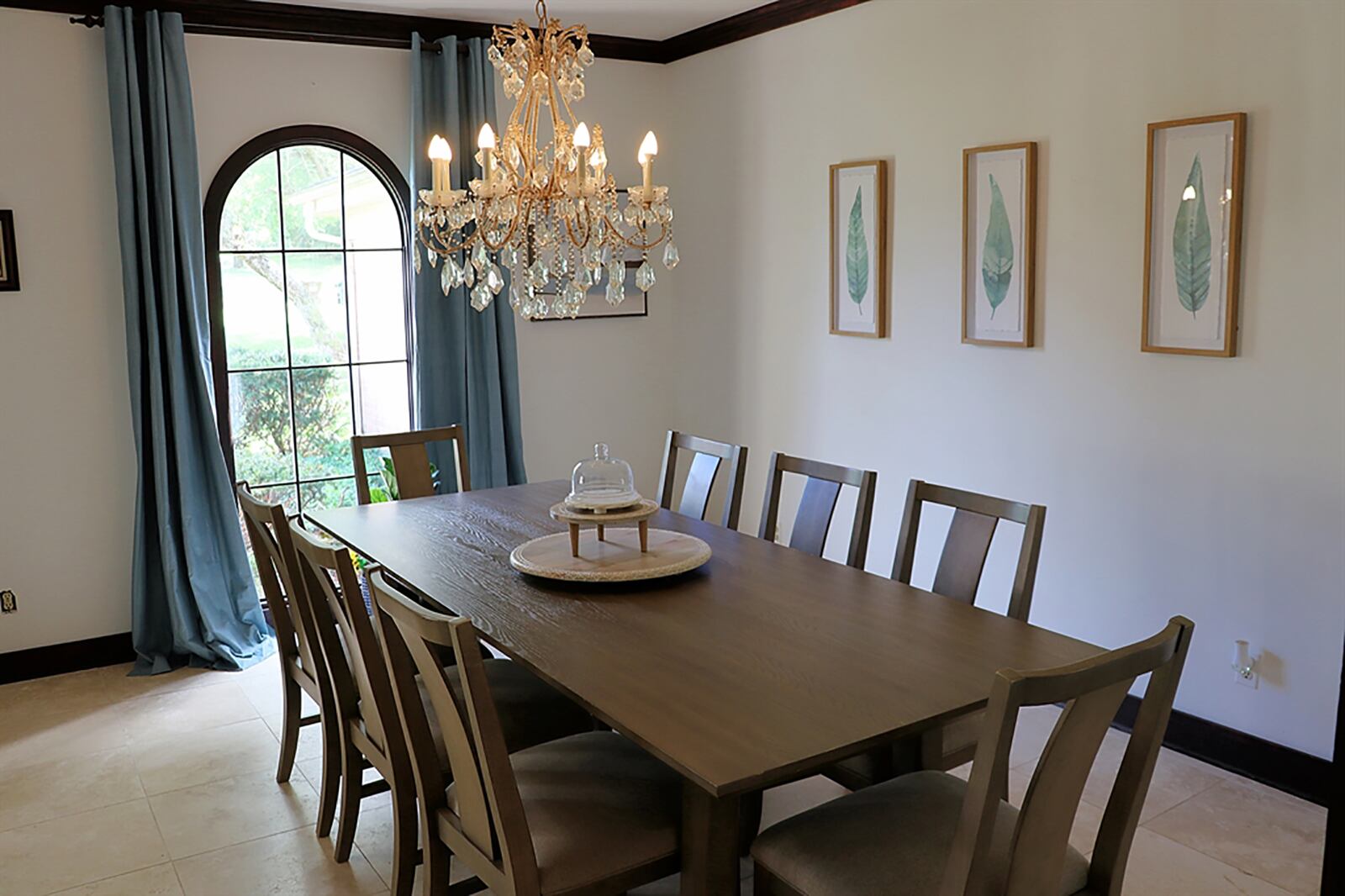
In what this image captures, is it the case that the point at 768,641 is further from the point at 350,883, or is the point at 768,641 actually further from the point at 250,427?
the point at 250,427

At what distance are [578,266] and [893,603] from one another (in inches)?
49.7

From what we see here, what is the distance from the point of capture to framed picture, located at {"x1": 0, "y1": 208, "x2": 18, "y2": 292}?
441 centimetres

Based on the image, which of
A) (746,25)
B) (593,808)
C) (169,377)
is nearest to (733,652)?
(593,808)

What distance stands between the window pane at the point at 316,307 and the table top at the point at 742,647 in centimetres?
204

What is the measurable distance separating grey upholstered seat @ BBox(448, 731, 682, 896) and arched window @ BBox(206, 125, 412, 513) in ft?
9.92

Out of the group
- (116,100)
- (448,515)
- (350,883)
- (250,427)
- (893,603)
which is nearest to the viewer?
(893,603)

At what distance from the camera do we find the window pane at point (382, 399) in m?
5.42

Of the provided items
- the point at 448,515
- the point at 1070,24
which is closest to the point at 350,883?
the point at 448,515

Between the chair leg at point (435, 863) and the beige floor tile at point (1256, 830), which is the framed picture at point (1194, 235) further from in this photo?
the chair leg at point (435, 863)

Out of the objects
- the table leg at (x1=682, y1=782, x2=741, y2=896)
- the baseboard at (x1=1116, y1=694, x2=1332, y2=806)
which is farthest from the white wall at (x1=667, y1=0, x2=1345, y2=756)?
the table leg at (x1=682, y1=782, x2=741, y2=896)

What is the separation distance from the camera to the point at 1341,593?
3314 mm

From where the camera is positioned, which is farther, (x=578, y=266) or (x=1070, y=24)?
(x=1070, y=24)

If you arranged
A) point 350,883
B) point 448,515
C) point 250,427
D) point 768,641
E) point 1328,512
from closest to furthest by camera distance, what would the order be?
point 768,641
point 350,883
point 1328,512
point 448,515
point 250,427

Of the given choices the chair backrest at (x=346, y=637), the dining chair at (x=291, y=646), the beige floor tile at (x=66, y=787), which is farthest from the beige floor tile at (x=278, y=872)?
the beige floor tile at (x=66, y=787)
